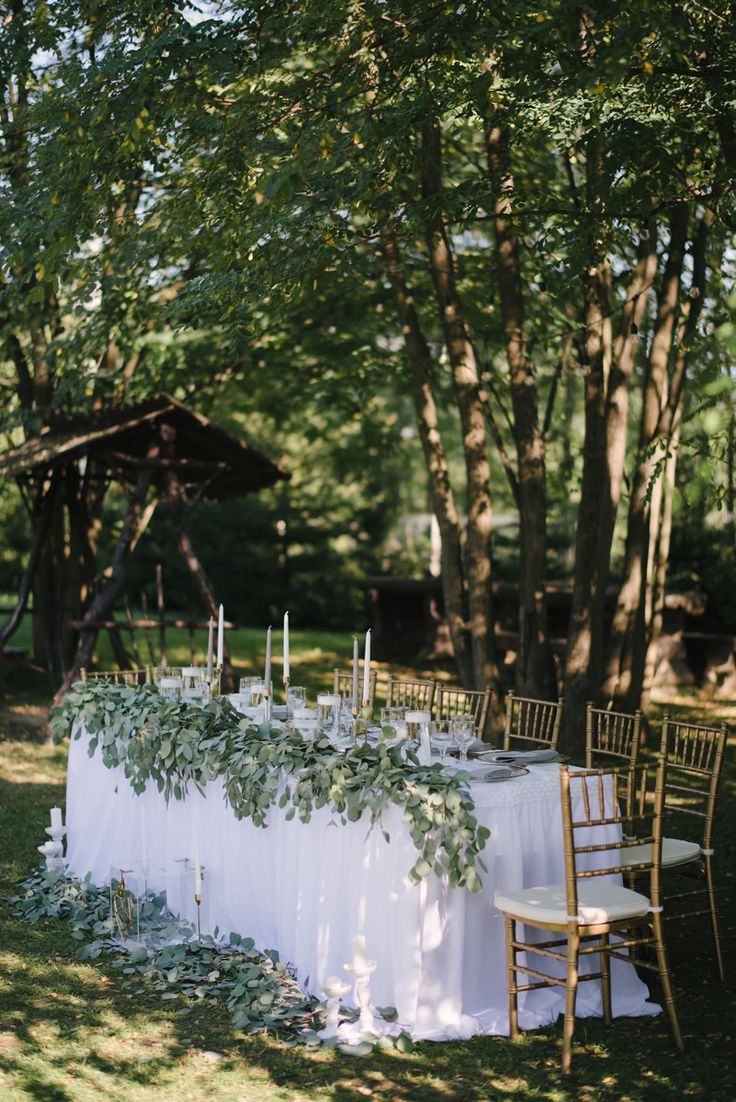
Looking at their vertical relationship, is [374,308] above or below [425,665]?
above

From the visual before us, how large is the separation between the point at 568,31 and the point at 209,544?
16.8 meters

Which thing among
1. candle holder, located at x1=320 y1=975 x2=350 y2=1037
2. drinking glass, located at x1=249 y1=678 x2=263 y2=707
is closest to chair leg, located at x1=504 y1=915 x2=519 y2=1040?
candle holder, located at x1=320 y1=975 x2=350 y2=1037

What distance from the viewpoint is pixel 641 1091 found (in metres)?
4.40

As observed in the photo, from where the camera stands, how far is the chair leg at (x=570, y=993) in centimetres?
459

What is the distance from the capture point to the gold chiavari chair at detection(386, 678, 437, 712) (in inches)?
298

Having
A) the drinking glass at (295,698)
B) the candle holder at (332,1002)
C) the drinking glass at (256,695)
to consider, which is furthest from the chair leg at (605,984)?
the drinking glass at (256,695)

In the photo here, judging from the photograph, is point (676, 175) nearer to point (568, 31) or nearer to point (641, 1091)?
point (568, 31)

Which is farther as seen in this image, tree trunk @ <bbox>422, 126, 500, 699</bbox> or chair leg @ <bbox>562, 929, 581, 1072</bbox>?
tree trunk @ <bbox>422, 126, 500, 699</bbox>

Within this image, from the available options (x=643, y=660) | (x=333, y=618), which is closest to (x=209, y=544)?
(x=333, y=618)

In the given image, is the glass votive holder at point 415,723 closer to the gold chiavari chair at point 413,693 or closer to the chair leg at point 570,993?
the chair leg at point 570,993

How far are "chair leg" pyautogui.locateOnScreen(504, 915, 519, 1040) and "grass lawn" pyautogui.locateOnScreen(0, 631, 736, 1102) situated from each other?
0.06 meters

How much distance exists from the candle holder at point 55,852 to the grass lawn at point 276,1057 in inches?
51.7

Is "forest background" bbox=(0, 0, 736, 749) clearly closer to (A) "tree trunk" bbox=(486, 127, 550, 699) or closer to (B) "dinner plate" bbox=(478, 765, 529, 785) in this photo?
(A) "tree trunk" bbox=(486, 127, 550, 699)

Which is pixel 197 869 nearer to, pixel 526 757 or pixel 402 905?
pixel 402 905
